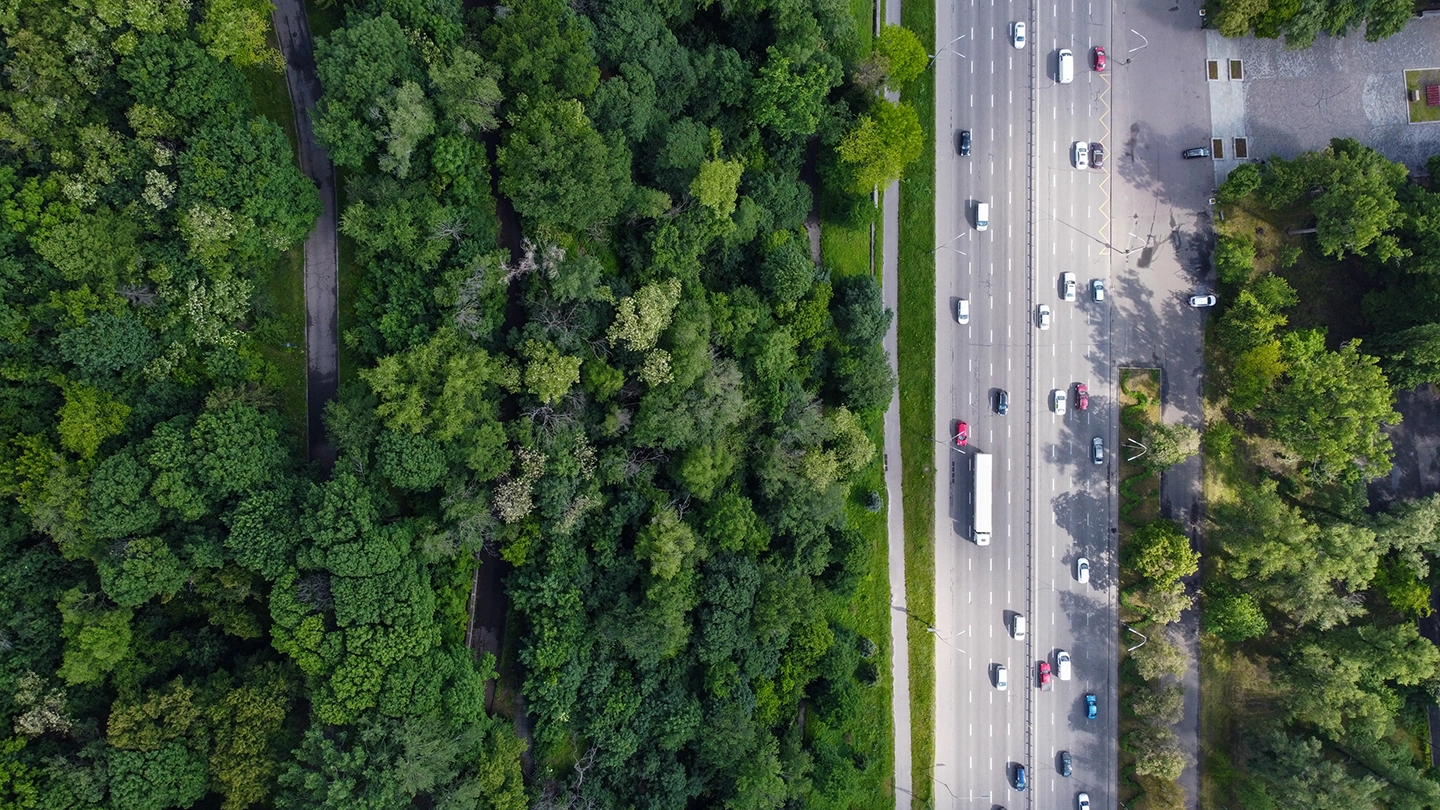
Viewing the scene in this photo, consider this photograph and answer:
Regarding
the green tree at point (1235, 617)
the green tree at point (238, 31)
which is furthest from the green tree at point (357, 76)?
the green tree at point (1235, 617)

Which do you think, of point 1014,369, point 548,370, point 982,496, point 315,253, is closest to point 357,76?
point 315,253

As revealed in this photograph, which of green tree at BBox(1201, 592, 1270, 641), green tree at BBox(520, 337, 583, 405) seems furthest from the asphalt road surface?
green tree at BBox(520, 337, 583, 405)

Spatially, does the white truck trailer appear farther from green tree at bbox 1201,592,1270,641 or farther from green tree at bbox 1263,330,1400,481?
green tree at bbox 1263,330,1400,481

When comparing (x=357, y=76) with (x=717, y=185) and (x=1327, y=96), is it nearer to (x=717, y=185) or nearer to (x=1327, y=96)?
(x=717, y=185)

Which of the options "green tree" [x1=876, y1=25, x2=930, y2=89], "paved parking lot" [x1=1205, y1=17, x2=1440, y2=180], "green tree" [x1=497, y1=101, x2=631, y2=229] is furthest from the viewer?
"paved parking lot" [x1=1205, y1=17, x2=1440, y2=180]

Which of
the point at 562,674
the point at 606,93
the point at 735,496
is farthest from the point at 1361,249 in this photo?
the point at 562,674

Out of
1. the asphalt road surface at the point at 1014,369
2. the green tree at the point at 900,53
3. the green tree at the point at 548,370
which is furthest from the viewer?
the asphalt road surface at the point at 1014,369

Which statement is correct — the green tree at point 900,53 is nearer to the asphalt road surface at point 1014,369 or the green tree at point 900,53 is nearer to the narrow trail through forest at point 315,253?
the asphalt road surface at point 1014,369
